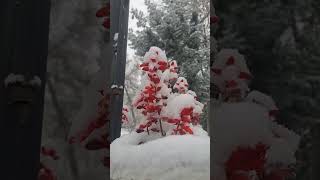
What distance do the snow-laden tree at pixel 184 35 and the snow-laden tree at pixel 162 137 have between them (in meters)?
1.00

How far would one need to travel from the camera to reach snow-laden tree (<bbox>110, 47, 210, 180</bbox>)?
1721 millimetres

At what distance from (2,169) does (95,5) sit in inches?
18.1

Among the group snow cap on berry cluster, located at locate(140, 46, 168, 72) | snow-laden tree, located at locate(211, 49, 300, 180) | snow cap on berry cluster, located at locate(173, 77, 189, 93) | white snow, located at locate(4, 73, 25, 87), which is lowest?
snow-laden tree, located at locate(211, 49, 300, 180)

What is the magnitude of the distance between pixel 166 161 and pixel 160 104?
0.69 m

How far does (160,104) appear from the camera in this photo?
7.79 feet

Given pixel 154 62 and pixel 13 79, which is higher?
pixel 154 62

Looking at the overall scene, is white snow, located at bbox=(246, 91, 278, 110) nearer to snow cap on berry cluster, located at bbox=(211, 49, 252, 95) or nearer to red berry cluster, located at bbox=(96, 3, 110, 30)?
snow cap on berry cluster, located at bbox=(211, 49, 252, 95)

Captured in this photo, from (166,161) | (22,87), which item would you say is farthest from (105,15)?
(166,161)

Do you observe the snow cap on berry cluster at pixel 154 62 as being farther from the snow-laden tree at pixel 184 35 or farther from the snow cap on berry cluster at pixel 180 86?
the snow-laden tree at pixel 184 35

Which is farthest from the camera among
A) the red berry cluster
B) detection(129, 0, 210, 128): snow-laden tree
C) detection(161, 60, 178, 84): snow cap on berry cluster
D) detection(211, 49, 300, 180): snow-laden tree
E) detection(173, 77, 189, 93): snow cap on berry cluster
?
detection(129, 0, 210, 128): snow-laden tree

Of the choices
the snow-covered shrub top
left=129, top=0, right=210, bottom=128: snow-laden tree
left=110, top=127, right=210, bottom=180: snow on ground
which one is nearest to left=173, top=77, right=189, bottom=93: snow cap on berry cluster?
the snow-covered shrub top

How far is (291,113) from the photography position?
0.79 m

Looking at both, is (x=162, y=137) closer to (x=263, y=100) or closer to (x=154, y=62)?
(x=154, y=62)

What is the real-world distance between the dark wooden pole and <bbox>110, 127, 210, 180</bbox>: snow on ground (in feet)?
3.09
